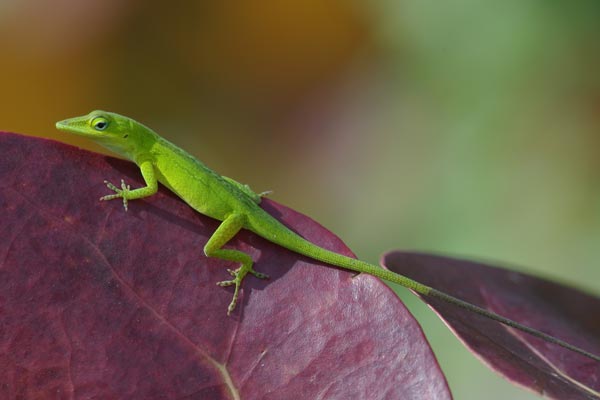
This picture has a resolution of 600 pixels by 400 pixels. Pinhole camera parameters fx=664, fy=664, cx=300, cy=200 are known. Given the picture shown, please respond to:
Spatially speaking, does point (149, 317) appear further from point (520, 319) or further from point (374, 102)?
point (374, 102)

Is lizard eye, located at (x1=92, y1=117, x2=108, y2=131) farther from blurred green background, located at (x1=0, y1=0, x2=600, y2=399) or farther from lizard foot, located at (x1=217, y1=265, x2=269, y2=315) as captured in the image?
blurred green background, located at (x1=0, y1=0, x2=600, y2=399)

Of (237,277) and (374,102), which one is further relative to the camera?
(374,102)

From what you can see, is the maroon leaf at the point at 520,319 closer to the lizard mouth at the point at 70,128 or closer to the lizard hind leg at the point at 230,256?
the lizard hind leg at the point at 230,256

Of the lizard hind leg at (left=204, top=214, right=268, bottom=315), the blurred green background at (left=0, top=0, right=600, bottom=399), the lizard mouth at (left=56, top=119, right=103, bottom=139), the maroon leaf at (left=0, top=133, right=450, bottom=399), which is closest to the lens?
the maroon leaf at (left=0, top=133, right=450, bottom=399)

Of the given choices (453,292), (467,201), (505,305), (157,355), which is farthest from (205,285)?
(467,201)

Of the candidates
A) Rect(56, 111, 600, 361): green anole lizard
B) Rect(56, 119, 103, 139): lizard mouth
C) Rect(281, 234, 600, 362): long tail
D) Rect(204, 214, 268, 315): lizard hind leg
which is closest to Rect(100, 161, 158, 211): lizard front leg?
Rect(56, 111, 600, 361): green anole lizard

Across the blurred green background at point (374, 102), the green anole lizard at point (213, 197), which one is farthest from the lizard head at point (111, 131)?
the blurred green background at point (374, 102)

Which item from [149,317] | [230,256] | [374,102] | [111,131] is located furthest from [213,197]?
[374,102]
